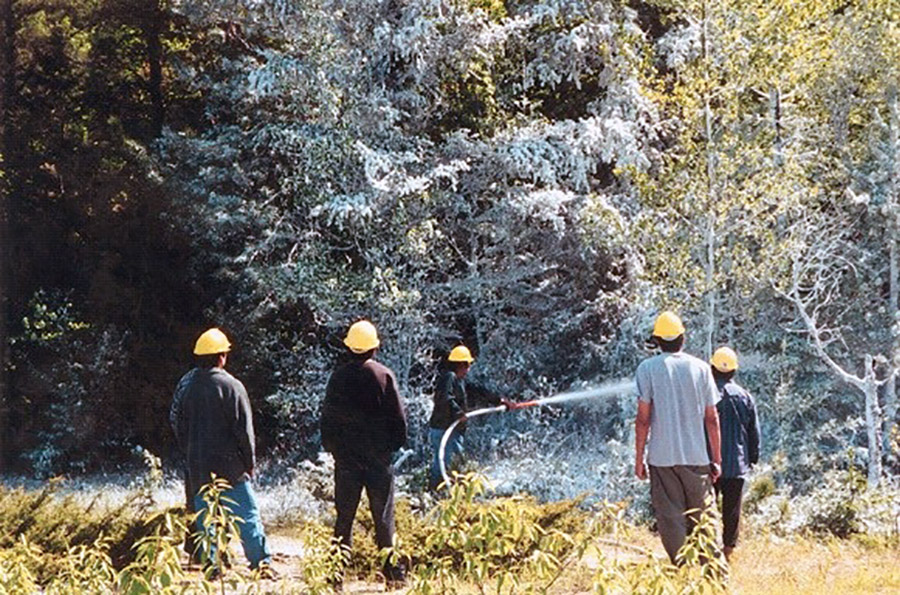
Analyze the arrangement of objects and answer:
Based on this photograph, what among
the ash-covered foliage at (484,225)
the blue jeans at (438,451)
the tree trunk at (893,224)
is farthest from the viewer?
the tree trunk at (893,224)

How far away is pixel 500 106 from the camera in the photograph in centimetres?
1695

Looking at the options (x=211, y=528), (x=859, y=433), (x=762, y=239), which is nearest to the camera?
(x=211, y=528)

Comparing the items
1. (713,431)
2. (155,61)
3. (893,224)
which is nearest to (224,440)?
(713,431)

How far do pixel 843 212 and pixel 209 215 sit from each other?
8.56 metres

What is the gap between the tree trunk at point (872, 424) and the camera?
1411 centimetres

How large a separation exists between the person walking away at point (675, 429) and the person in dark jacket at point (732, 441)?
3.51ft

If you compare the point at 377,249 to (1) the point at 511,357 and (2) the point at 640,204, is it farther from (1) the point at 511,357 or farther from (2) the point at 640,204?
(2) the point at 640,204

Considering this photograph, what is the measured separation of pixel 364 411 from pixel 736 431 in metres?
2.65

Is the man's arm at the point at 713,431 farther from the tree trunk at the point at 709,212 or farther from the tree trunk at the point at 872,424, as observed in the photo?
the tree trunk at the point at 872,424

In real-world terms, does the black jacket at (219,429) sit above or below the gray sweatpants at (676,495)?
above

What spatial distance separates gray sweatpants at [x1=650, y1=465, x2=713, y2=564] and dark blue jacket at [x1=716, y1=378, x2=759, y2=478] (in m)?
1.05

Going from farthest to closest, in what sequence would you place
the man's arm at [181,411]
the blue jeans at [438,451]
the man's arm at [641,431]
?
the blue jeans at [438,451] → the man's arm at [181,411] → the man's arm at [641,431]

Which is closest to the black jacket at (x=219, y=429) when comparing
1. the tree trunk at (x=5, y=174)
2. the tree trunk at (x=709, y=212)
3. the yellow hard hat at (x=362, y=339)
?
the yellow hard hat at (x=362, y=339)

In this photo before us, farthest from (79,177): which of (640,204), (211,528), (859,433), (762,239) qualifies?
(211,528)
